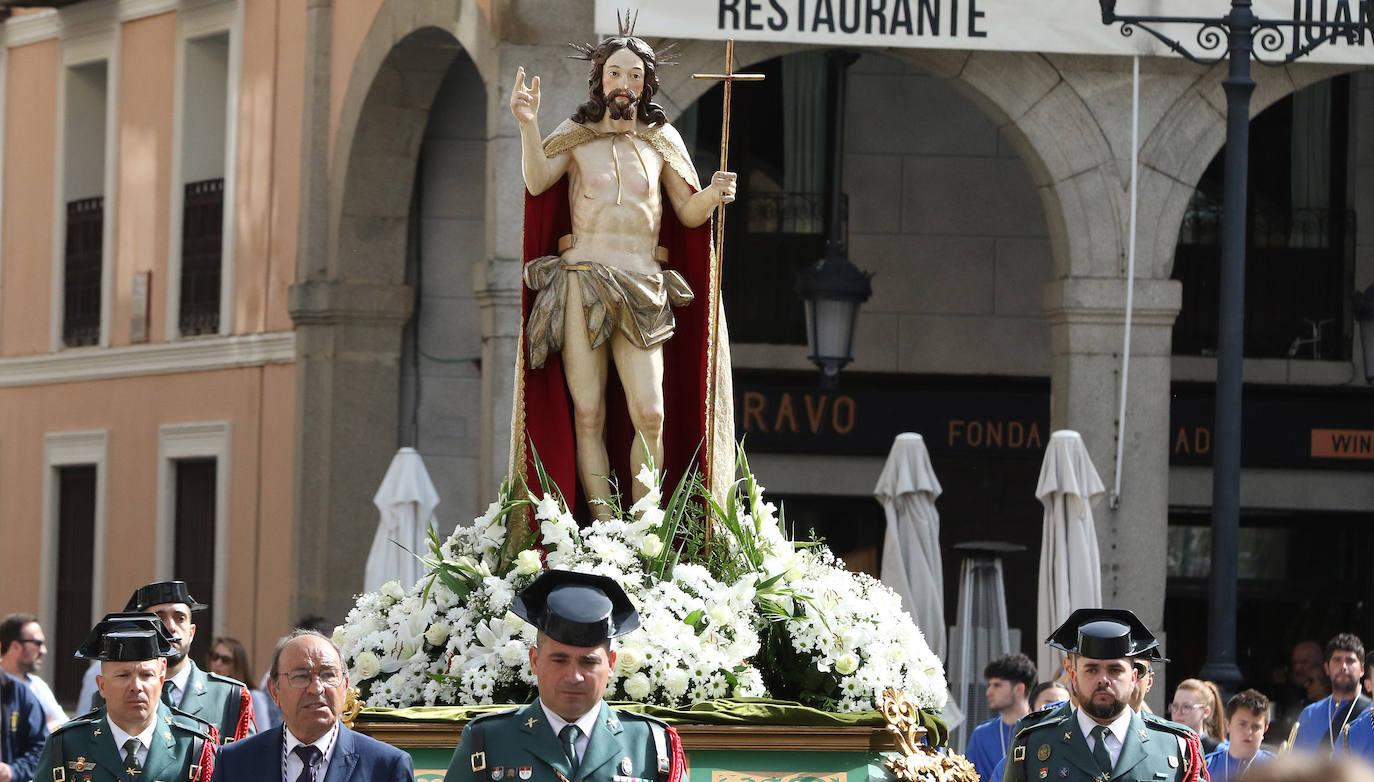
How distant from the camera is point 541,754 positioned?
5930 mm

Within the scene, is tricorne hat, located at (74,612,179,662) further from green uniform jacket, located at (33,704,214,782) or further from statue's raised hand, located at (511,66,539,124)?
statue's raised hand, located at (511,66,539,124)

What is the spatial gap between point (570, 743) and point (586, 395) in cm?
361

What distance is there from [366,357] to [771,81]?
3.71m

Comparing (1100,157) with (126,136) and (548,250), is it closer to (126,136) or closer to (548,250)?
(548,250)

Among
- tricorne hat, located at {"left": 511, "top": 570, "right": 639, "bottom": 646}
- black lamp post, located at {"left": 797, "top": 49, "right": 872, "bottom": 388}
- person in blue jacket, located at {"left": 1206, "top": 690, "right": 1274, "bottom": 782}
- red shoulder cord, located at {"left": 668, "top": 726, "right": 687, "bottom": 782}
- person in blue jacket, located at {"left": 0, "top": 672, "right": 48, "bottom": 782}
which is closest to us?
tricorne hat, located at {"left": 511, "top": 570, "right": 639, "bottom": 646}

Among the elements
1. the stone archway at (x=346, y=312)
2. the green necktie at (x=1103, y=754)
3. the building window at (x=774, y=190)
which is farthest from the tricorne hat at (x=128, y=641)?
the building window at (x=774, y=190)

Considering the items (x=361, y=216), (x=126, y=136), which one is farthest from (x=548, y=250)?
(x=126, y=136)

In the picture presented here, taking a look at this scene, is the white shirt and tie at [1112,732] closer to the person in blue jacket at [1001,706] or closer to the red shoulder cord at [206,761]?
the red shoulder cord at [206,761]

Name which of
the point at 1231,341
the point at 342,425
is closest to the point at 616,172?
the point at 1231,341

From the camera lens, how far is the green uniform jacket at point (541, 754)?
5930mm

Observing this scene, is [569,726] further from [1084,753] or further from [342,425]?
[342,425]


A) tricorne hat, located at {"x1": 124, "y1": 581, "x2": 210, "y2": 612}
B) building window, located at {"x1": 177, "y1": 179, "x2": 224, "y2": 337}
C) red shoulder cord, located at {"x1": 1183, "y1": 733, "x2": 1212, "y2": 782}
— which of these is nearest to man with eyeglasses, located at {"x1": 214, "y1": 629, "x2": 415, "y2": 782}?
tricorne hat, located at {"x1": 124, "y1": 581, "x2": 210, "y2": 612}

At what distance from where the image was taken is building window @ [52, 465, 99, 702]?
24.0 m

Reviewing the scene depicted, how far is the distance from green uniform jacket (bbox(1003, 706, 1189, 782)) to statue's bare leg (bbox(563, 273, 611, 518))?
2.23m
